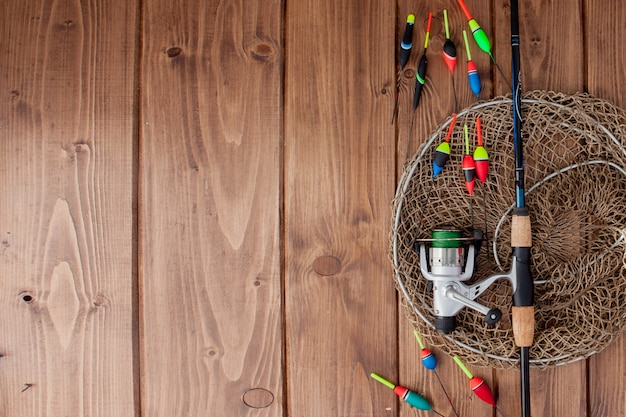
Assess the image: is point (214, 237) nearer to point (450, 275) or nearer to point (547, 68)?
point (450, 275)

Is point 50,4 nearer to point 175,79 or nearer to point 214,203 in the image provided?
point 175,79

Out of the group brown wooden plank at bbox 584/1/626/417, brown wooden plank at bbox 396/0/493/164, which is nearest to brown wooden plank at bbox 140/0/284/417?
brown wooden plank at bbox 396/0/493/164

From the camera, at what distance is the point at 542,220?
1.08m

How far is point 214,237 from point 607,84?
3.05 ft

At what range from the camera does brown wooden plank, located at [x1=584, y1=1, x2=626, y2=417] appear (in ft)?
3.69

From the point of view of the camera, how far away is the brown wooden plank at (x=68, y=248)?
115cm

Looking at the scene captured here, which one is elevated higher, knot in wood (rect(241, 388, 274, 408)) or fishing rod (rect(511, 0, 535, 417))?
fishing rod (rect(511, 0, 535, 417))

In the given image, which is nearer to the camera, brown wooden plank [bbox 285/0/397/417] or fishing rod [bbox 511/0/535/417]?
fishing rod [bbox 511/0/535/417]

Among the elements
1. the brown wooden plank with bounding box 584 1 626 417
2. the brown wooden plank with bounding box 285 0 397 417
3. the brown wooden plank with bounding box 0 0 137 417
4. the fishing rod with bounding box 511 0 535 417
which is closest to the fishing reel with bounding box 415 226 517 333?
the fishing rod with bounding box 511 0 535 417

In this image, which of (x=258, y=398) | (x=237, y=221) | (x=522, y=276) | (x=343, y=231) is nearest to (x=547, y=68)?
(x=522, y=276)

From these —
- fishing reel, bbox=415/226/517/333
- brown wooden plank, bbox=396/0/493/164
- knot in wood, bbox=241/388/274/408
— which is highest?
brown wooden plank, bbox=396/0/493/164

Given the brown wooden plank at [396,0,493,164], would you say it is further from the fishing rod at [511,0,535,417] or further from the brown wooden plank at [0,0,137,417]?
the brown wooden plank at [0,0,137,417]

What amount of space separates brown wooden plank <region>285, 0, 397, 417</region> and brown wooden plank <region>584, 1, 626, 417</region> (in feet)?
1.43

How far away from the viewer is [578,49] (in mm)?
1141
